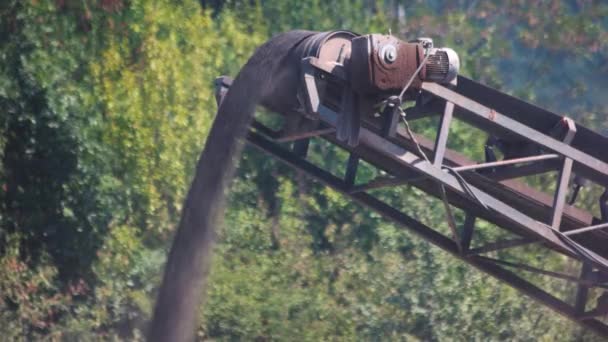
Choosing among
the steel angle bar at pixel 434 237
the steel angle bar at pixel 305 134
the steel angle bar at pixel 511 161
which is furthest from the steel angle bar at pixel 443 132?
the steel angle bar at pixel 434 237

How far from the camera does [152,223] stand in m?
12.8

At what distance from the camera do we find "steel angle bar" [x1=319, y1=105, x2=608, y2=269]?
19.6ft

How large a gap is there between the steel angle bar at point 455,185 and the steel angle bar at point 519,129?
0.37 meters

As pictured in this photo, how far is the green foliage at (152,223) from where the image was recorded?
36.3ft

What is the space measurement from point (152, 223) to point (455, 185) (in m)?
7.25

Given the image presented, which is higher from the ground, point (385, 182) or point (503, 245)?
point (385, 182)

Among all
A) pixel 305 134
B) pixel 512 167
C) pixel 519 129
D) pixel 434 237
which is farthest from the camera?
pixel 434 237

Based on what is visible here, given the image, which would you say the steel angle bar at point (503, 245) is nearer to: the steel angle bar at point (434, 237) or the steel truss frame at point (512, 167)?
the steel truss frame at point (512, 167)

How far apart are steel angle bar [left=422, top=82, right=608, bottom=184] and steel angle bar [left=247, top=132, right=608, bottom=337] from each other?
1.31m

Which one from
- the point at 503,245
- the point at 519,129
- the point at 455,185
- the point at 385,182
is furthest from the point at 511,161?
the point at 385,182

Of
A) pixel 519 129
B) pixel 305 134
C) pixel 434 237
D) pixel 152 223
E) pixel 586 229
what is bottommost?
pixel 152 223

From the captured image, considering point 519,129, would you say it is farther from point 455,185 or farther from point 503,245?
point 503,245

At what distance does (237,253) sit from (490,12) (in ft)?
30.9

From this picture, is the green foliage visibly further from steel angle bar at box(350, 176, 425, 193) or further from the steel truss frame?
steel angle bar at box(350, 176, 425, 193)
